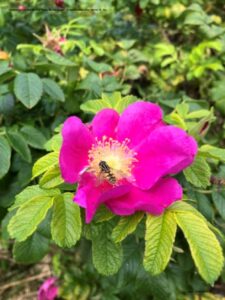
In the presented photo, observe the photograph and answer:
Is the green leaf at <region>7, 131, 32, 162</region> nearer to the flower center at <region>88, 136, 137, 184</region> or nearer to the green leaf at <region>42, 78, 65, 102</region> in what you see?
the green leaf at <region>42, 78, 65, 102</region>

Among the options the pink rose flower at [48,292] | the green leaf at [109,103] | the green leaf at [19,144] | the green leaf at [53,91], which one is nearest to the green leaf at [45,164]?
the green leaf at [109,103]

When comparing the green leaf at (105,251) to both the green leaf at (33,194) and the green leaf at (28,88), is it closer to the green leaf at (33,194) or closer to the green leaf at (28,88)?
the green leaf at (33,194)

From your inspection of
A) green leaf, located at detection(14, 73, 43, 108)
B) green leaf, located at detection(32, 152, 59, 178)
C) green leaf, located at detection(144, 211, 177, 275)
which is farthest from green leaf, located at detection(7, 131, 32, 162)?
green leaf, located at detection(144, 211, 177, 275)

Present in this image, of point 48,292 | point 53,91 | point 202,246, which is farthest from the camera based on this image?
point 48,292

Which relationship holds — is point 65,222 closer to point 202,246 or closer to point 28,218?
point 28,218

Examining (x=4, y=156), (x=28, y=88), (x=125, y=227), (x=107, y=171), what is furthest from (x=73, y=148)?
(x=28, y=88)

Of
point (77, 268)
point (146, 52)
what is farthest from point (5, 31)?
point (77, 268)

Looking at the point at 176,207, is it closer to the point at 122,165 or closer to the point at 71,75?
the point at 122,165
